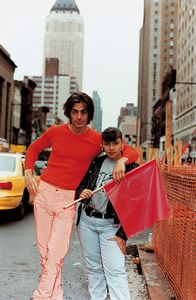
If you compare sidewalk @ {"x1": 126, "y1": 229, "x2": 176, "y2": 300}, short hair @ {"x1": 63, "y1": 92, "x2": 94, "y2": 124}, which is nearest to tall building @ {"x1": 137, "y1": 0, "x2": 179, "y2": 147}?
sidewalk @ {"x1": 126, "y1": 229, "x2": 176, "y2": 300}

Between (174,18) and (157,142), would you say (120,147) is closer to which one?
(157,142)

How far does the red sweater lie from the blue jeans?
329 millimetres

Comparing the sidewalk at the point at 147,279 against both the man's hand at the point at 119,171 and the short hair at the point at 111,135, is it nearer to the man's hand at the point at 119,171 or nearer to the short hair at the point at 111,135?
the man's hand at the point at 119,171

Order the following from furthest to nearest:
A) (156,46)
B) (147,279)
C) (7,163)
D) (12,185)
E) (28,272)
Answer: (156,46) < (7,163) < (12,185) < (28,272) < (147,279)

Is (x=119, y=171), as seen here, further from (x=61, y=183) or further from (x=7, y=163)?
(x=7, y=163)

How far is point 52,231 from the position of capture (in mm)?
3875

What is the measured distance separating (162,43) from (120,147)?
6375 inches

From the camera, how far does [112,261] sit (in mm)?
3674

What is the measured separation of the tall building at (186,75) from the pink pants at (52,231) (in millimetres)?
63884

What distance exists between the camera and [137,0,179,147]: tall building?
158m

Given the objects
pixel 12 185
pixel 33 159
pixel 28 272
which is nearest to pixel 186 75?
pixel 12 185

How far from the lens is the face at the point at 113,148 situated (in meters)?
3.74

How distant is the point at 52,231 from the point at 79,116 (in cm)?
99

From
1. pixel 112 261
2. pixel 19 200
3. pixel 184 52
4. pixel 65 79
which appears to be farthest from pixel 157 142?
pixel 112 261
